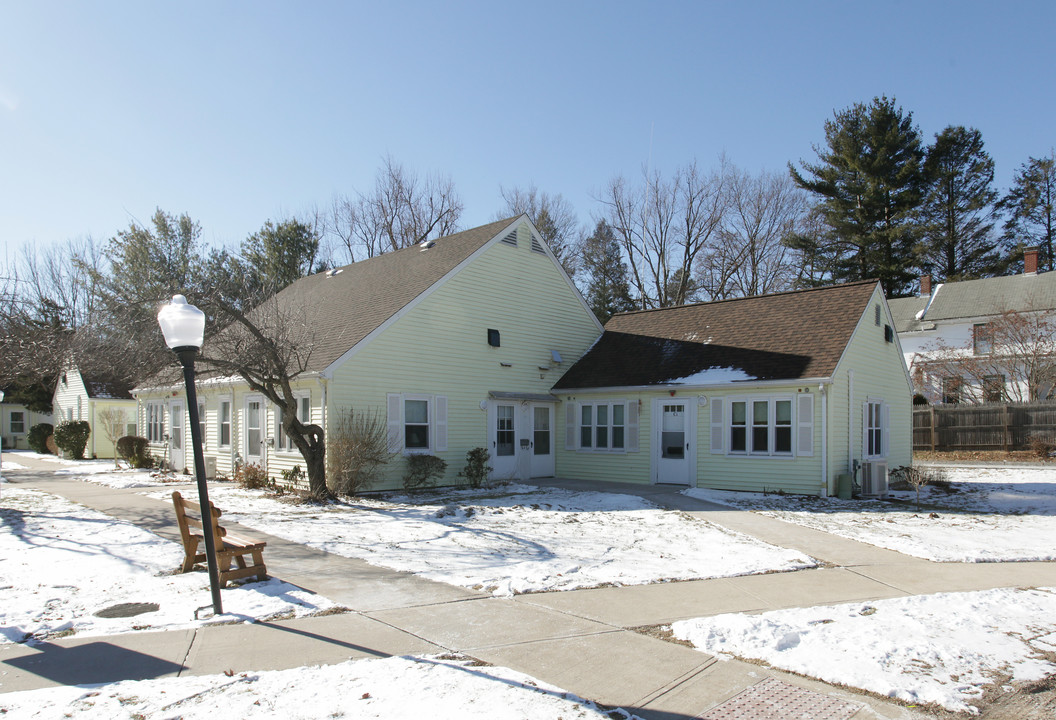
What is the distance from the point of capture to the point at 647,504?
47.0 feet

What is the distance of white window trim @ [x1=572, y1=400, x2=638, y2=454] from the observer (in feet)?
60.8

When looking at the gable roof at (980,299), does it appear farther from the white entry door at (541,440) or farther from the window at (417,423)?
the window at (417,423)

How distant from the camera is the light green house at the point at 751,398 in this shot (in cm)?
1578

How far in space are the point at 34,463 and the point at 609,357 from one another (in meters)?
22.6

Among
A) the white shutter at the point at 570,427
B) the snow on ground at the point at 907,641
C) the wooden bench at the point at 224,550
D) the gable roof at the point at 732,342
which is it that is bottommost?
the snow on ground at the point at 907,641

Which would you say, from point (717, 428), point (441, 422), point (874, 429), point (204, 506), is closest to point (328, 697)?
point (204, 506)

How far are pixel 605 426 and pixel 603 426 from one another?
78 millimetres

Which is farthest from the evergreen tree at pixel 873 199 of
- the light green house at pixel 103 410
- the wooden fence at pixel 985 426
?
the light green house at pixel 103 410

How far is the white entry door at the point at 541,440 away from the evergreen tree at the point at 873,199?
88.6 ft

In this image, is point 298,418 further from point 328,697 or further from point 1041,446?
point 1041,446

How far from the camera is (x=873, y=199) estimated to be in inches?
1634

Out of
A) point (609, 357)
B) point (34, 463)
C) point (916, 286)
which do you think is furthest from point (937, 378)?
point (34, 463)

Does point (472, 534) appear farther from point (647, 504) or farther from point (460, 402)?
point (460, 402)

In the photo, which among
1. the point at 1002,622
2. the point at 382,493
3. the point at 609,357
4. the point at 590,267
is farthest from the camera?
the point at 590,267
